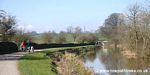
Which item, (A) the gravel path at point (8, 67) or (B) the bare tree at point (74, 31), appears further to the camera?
(B) the bare tree at point (74, 31)

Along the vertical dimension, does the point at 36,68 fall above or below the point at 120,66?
above

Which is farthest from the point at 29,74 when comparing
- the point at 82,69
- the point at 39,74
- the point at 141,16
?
the point at 141,16

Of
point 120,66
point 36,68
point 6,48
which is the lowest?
point 120,66

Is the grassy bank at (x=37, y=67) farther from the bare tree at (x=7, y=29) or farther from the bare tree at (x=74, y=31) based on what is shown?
the bare tree at (x=74, y=31)

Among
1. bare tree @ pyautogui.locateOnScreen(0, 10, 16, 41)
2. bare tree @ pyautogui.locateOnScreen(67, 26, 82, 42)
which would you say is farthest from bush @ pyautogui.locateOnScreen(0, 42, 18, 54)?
bare tree @ pyautogui.locateOnScreen(67, 26, 82, 42)

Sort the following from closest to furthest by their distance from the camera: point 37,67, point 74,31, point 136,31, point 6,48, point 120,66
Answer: point 37,67 < point 120,66 < point 6,48 < point 136,31 < point 74,31

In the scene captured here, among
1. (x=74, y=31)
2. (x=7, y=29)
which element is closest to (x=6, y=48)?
(x=7, y=29)

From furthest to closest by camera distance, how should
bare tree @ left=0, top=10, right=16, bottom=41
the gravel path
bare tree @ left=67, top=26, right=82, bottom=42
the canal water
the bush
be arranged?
bare tree @ left=67, top=26, right=82, bottom=42 < bare tree @ left=0, top=10, right=16, bottom=41 < the bush < the canal water < the gravel path

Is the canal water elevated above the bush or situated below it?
below

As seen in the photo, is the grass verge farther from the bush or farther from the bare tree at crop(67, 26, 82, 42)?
the bare tree at crop(67, 26, 82, 42)

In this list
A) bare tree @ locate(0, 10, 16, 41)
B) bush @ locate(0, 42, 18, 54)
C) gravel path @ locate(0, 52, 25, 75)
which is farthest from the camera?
bare tree @ locate(0, 10, 16, 41)

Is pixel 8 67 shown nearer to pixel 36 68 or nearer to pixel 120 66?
pixel 36 68

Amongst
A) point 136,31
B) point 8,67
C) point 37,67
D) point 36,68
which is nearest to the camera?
point 36,68

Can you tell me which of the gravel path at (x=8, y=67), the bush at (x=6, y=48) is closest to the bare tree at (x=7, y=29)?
the bush at (x=6, y=48)
